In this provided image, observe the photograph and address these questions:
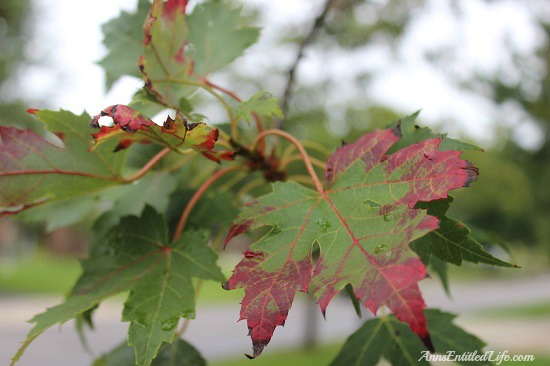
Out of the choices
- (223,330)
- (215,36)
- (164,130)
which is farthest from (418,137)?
(223,330)

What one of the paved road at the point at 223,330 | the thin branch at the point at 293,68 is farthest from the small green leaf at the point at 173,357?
the paved road at the point at 223,330

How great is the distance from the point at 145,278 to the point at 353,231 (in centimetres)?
30

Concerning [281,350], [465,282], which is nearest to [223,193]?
[281,350]

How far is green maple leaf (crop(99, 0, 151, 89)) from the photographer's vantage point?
928 mm

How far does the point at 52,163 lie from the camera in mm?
738

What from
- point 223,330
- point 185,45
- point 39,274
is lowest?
point 223,330

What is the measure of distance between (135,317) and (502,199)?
8577 mm

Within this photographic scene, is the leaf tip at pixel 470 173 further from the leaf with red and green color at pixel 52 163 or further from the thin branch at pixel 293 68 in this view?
the thin branch at pixel 293 68

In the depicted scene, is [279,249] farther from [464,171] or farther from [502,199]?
[502,199]

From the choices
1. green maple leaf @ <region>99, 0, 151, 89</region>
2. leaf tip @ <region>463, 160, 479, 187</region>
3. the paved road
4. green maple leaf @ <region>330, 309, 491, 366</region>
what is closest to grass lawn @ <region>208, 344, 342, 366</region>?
the paved road

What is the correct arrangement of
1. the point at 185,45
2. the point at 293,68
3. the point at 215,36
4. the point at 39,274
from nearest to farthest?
1. the point at 185,45
2. the point at 215,36
3. the point at 293,68
4. the point at 39,274

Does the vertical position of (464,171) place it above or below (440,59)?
below

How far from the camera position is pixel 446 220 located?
2.10ft

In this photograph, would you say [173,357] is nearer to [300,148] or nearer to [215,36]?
[300,148]
